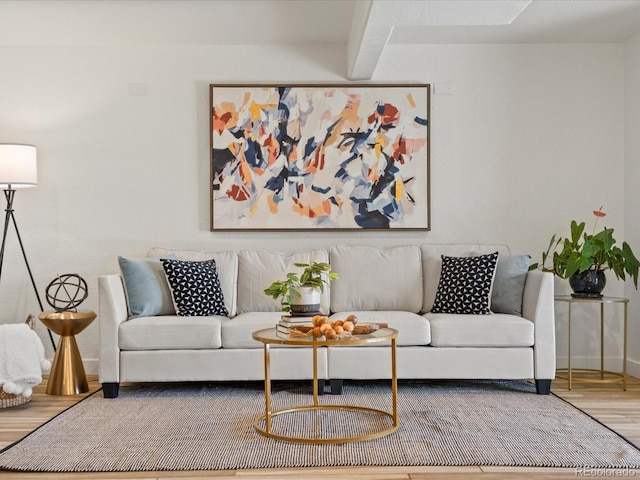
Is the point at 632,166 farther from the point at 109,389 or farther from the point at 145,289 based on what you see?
the point at 109,389

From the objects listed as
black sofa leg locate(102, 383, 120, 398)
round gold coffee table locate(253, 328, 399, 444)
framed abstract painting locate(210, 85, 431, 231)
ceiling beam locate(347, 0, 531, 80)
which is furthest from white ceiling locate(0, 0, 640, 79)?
black sofa leg locate(102, 383, 120, 398)

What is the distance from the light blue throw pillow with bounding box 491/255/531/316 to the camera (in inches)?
181

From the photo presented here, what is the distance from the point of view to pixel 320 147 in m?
5.28

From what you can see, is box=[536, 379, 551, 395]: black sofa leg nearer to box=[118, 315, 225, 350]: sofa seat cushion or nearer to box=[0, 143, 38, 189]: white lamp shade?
box=[118, 315, 225, 350]: sofa seat cushion

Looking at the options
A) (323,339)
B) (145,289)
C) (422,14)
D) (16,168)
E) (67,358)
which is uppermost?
(422,14)

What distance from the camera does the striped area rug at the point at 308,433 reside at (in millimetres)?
2959

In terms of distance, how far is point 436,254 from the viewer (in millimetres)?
5020

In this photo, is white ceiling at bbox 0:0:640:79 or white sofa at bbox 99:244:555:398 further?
white ceiling at bbox 0:0:640:79

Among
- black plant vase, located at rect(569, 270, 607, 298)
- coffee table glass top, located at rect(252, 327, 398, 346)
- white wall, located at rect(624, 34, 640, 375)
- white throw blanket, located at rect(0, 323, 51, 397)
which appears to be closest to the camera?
coffee table glass top, located at rect(252, 327, 398, 346)

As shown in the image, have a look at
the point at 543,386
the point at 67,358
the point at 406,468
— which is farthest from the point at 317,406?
the point at 67,358

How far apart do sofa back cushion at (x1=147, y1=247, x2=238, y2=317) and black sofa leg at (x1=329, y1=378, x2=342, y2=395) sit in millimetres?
917

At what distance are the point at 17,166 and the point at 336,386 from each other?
2654 millimetres

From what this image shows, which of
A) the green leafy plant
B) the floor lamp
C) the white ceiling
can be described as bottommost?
the green leafy plant

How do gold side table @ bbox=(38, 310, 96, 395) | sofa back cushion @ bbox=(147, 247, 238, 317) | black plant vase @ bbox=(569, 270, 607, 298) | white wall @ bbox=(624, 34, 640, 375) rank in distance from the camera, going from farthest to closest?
1. white wall @ bbox=(624, 34, 640, 375)
2. sofa back cushion @ bbox=(147, 247, 238, 317)
3. black plant vase @ bbox=(569, 270, 607, 298)
4. gold side table @ bbox=(38, 310, 96, 395)
